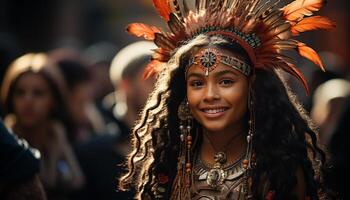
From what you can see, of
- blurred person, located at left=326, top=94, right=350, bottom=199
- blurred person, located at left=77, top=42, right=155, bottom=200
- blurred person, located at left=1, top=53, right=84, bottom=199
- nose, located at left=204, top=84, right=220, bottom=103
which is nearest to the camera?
nose, located at left=204, top=84, right=220, bottom=103

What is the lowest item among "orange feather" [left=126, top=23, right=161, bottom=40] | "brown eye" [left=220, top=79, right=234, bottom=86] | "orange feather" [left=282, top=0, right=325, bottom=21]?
"brown eye" [left=220, top=79, right=234, bottom=86]

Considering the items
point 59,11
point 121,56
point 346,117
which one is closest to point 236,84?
point 346,117

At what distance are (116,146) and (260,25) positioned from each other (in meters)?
3.12

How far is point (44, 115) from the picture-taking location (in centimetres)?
1003

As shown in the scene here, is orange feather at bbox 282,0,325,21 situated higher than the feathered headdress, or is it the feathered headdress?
orange feather at bbox 282,0,325,21

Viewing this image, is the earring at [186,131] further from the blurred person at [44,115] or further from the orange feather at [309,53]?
the blurred person at [44,115]

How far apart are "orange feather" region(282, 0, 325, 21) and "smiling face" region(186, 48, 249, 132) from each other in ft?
1.37

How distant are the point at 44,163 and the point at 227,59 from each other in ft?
9.20

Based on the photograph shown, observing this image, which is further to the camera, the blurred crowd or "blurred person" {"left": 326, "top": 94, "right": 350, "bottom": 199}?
"blurred person" {"left": 326, "top": 94, "right": 350, "bottom": 199}

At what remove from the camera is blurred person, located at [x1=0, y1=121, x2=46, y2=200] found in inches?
300

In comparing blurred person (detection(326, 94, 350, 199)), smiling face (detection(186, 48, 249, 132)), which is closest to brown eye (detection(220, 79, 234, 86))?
smiling face (detection(186, 48, 249, 132))

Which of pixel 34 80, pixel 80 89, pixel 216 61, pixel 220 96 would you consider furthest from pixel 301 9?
pixel 80 89

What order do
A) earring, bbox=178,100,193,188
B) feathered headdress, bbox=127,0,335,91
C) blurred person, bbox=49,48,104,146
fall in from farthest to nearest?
blurred person, bbox=49,48,104,146
earring, bbox=178,100,193,188
feathered headdress, bbox=127,0,335,91

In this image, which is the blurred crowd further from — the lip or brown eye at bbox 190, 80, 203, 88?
the lip
